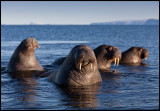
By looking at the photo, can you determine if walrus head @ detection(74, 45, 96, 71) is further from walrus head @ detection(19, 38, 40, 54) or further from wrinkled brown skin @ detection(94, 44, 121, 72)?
wrinkled brown skin @ detection(94, 44, 121, 72)

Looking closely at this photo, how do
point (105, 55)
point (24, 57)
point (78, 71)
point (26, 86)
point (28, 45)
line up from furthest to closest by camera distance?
point (105, 55) < point (24, 57) < point (28, 45) < point (26, 86) < point (78, 71)

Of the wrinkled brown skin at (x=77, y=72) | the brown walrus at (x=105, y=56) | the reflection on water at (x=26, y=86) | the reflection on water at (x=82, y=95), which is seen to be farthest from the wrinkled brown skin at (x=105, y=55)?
the reflection on water at (x=82, y=95)

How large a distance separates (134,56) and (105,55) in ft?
15.7

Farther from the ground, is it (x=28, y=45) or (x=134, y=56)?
(x=28, y=45)

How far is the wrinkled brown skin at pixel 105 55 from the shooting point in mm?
13812

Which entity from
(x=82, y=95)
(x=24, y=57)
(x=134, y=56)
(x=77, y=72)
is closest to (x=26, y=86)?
(x=77, y=72)

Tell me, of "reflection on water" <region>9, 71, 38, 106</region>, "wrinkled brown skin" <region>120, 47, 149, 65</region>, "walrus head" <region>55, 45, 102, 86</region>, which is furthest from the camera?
"wrinkled brown skin" <region>120, 47, 149, 65</region>

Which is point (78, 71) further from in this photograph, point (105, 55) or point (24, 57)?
point (105, 55)

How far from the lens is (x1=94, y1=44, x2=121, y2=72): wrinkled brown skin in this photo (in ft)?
45.3

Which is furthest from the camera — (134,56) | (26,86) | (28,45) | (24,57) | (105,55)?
(134,56)

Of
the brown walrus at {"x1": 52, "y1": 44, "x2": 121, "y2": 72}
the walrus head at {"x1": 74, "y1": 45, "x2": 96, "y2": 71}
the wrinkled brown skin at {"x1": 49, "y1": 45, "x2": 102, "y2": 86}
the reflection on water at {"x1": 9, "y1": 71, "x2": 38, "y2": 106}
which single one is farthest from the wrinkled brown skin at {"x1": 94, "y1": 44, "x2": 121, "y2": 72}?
the walrus head at {"x1": 74, "y1": 45, "x2": 96, "y2": 71}

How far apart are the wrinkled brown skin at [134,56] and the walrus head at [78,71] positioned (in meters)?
8.47

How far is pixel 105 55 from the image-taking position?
1421 centimetres

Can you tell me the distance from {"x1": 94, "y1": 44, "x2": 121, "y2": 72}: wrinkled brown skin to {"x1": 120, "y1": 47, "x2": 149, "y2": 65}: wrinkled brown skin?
387 cm
